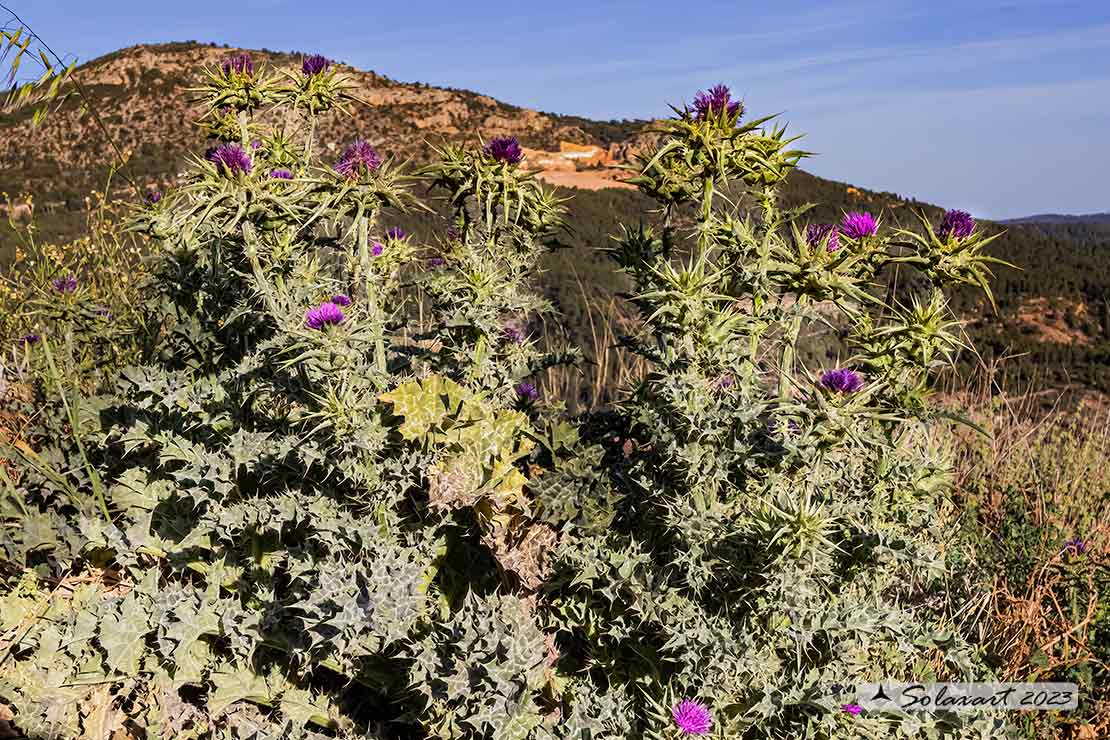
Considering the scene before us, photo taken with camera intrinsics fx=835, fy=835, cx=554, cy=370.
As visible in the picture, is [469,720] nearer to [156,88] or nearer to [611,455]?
[611,455]

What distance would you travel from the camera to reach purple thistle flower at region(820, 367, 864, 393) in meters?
2.54

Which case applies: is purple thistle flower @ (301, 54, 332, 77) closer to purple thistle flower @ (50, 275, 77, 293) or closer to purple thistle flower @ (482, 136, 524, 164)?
purple thistle flower @ (482, 136, 524, 164)

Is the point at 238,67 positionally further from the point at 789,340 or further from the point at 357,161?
the point at 789,340

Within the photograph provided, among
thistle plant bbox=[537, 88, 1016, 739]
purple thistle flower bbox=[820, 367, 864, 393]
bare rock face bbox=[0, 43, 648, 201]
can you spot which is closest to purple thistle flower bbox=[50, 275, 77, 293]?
thistle plant bbox=[537, 88, 1016, 739]

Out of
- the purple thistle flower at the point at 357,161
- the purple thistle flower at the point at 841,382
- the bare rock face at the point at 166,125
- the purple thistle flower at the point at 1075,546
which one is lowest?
the purple thistle flower at the point at 1075,546

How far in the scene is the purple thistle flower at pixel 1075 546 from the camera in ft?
12.2

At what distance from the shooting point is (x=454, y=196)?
311 centimetres

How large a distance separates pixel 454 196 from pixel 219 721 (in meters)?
2.14

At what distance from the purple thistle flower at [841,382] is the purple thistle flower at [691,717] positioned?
1014 millimetres

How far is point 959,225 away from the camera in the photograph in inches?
103

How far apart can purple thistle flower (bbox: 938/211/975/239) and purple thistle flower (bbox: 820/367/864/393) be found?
56 cm

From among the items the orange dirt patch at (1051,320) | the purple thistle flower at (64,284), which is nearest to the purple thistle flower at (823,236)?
the purple thistle flower at (64,284)

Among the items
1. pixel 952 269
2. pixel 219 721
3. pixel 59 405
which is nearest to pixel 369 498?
pixel 219 721

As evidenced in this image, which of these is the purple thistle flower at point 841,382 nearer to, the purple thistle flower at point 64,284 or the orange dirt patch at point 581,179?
the purple thistle flower at point 64,284
